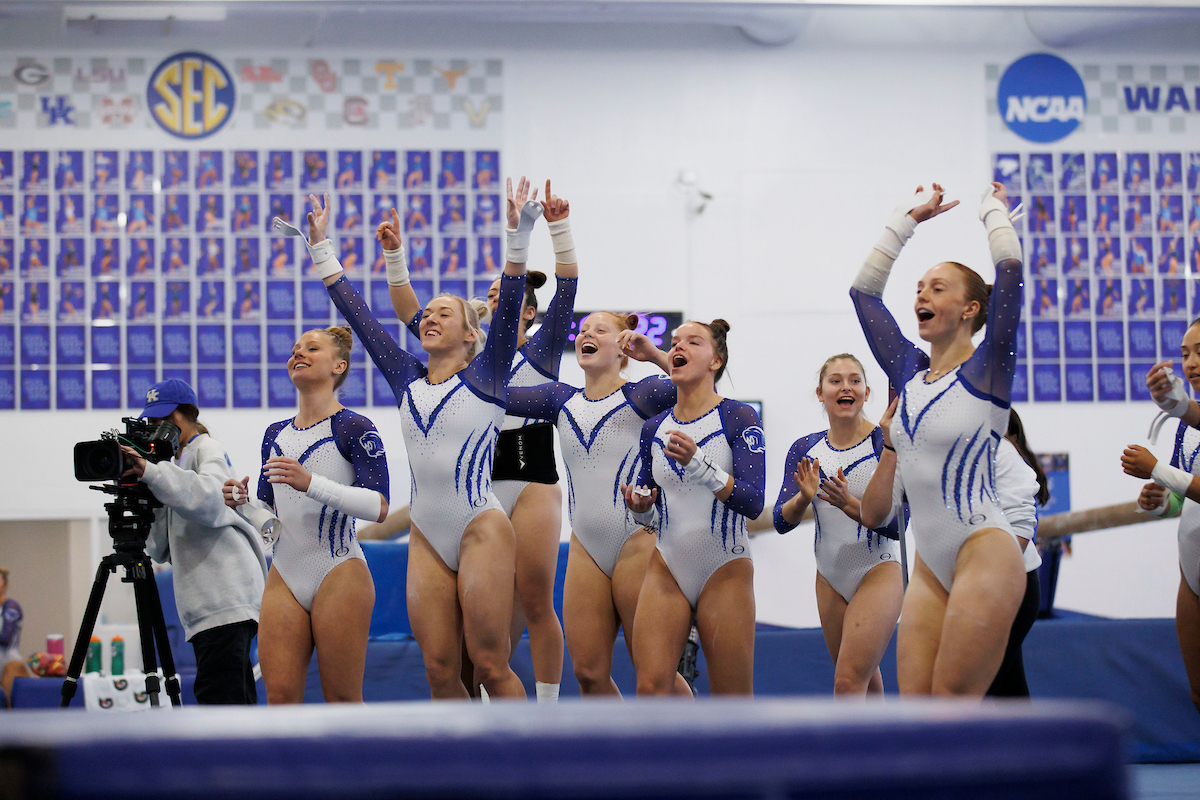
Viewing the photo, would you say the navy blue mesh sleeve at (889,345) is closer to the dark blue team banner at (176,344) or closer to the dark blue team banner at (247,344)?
the dark blue team banner at (247,344)

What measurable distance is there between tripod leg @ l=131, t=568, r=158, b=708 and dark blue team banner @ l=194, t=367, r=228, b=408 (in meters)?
4.18

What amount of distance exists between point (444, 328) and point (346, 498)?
A: 746 millimetres

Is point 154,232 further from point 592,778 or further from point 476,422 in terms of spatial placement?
point 592,778

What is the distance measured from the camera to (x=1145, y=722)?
554cm

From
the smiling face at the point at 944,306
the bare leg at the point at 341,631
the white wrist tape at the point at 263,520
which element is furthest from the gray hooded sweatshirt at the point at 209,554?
the smiling face at the point at 944,306

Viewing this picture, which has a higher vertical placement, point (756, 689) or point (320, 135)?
point (320, 135)

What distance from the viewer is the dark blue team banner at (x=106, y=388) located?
8156 millimetres

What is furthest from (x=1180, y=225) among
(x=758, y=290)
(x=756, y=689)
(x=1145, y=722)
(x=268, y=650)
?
(x=268, y=650)

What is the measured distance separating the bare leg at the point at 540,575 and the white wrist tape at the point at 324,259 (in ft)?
3.98

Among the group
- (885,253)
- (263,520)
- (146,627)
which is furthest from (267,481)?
(885,253)

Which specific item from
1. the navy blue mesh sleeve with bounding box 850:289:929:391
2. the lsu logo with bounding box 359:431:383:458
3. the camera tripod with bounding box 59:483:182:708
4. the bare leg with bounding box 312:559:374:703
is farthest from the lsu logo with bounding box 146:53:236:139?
the navy blue mesh sleeve with bounding box 850:289:929:391

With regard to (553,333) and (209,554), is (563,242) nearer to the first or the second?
(553,333)

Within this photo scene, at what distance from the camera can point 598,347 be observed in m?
4.32

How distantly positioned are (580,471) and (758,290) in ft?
15.6
